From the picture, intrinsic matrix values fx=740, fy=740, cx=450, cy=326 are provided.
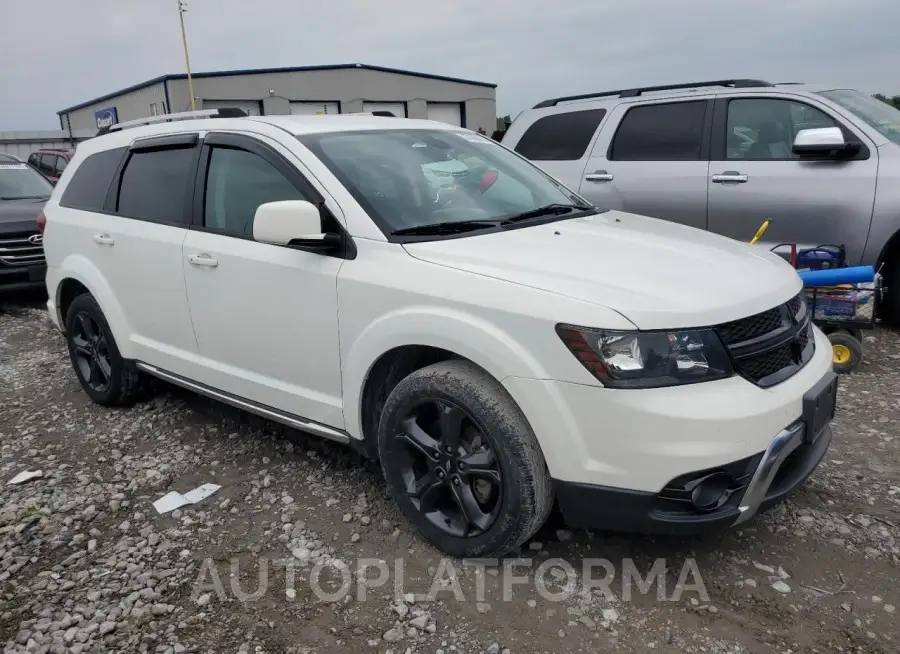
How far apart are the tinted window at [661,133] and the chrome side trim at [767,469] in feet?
12.4

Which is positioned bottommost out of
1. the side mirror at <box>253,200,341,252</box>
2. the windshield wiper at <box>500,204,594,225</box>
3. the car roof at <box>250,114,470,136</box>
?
the windshield wiper at <box>500,204,594,225</box>

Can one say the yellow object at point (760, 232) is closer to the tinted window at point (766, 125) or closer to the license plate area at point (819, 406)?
the tinted window at point (766, 125)

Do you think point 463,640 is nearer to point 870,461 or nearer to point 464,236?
point 464,236

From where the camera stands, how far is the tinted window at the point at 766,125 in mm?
5438

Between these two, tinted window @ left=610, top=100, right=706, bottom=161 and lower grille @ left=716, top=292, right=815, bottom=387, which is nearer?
lower grille @ left=716, top=292, right=815, bottom=387

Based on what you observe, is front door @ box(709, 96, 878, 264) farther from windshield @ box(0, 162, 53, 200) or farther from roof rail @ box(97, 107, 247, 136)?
windshield @ box(0, 162, 53, 200)

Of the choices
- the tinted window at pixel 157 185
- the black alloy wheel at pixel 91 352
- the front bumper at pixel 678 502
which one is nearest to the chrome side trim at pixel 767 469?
the front bumper at pixel 678 502

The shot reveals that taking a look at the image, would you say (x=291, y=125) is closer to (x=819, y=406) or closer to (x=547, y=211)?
(x=547, y=211)

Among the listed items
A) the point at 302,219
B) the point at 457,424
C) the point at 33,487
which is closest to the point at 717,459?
the point at 457,424

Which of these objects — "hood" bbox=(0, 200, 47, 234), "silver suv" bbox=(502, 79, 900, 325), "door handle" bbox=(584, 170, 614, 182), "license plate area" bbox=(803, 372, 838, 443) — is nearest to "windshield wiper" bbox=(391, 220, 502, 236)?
"license plate area" bbox=(803, 372, 838, 443)

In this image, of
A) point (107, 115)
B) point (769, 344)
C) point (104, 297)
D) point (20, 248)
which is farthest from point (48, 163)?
point (769, 344)

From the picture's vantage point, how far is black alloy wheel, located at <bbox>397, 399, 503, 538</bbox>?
277 centimetres

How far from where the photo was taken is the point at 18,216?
860cm

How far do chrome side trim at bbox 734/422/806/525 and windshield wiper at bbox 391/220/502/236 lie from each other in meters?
1.44
